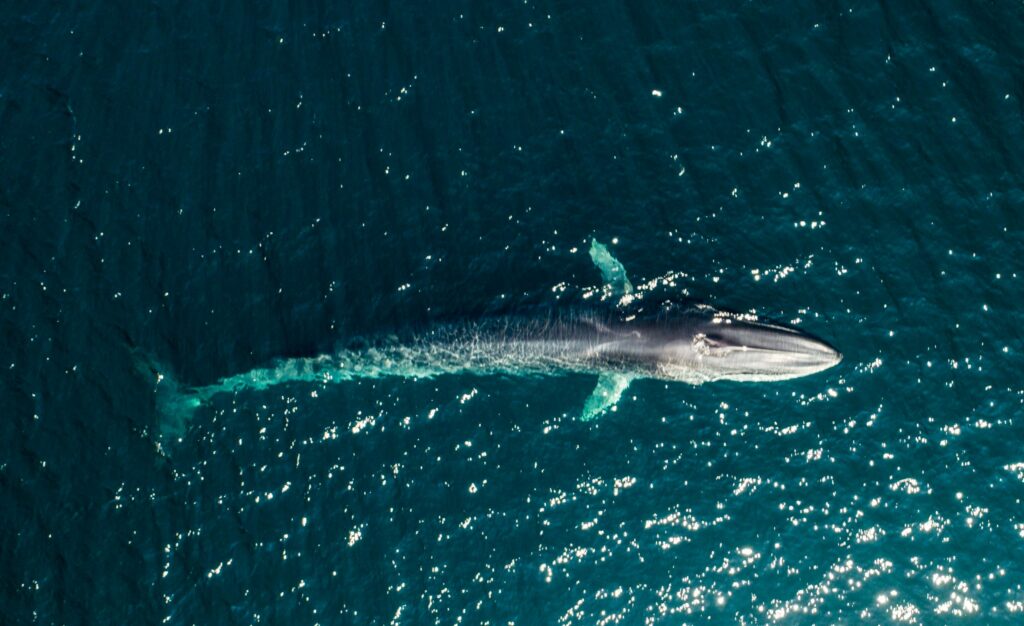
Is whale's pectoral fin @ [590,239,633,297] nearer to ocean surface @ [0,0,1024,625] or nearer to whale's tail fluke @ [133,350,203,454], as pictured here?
ocean surface @ [0,0,1024,625]

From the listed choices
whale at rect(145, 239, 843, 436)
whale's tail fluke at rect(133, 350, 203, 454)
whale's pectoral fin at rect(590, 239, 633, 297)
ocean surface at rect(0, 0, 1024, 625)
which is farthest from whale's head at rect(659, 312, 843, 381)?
whale's tail fluke at rect(133, 350, 203, 454)

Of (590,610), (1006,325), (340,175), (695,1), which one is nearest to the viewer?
(590,610)

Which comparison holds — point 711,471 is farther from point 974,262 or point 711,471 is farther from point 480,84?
point 480,84

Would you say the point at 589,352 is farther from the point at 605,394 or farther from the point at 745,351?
the point at 745,351

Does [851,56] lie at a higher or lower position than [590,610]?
higher

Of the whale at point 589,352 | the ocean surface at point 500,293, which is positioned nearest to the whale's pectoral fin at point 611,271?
the whale at point 589,352

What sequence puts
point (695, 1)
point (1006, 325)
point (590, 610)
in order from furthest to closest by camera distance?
point (695, 1) → point (1006, 325) → point (590, 610)

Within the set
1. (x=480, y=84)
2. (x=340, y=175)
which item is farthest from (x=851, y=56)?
(x=340, y=175)

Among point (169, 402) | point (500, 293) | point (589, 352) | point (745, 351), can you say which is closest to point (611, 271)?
point (589, 352)

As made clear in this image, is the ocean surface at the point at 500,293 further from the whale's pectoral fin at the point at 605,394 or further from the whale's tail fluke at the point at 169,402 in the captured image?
the whale's pectoral fin at the point at 605,394
